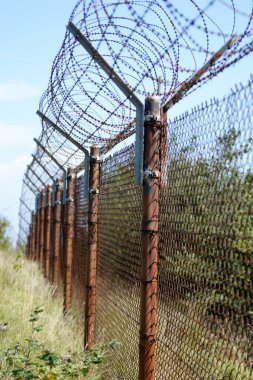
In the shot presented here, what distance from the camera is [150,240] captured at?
10.0 feet

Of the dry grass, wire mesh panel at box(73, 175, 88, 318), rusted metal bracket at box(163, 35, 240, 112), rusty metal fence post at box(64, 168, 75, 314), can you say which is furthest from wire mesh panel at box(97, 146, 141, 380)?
rusty metal fence post at box(64, 168, 75, 314)

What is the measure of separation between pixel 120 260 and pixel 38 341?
33.2 inches

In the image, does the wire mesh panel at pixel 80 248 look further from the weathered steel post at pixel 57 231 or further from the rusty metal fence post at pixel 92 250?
the weathered steel post at pixel 57 231

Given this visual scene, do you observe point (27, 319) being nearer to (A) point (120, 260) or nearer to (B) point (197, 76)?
(A) point (120, 260)

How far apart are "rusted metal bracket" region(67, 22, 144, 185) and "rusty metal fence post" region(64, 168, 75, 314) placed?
3614mm

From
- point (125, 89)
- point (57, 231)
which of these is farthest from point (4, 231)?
point (125, 89)

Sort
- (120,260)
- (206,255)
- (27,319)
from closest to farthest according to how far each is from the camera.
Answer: (206,255), (120,260), (27,319)

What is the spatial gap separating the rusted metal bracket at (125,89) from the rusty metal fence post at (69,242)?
361 centimetres

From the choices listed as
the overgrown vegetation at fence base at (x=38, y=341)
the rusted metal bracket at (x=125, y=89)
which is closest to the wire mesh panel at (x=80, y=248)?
the overgrown vegetation at fence base at (x=38, y=341)

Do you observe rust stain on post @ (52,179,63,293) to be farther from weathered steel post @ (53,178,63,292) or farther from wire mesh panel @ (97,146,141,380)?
wire mesh panel @ (97,146,141,380)

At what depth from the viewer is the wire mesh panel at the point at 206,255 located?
2227 millimetres

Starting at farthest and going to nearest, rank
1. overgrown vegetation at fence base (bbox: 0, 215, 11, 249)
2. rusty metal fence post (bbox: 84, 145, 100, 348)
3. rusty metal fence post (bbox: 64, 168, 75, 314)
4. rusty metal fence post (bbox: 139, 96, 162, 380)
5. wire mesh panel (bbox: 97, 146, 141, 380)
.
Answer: overgrown vegetation at fence base (bbox: 0, 215, 11, 249)
rusty metal fence post (bbox: 64, 168, 75, 314)
rusty metal fence post (bbox: 84, 145, 100, 348)
wire mesh panel (bbox: 97, 146, 141, 380)
rusty metal fence post (bbox: 139, 96, 162, 380)

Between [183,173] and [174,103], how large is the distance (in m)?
0.46

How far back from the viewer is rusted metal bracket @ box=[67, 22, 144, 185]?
3.11 m
